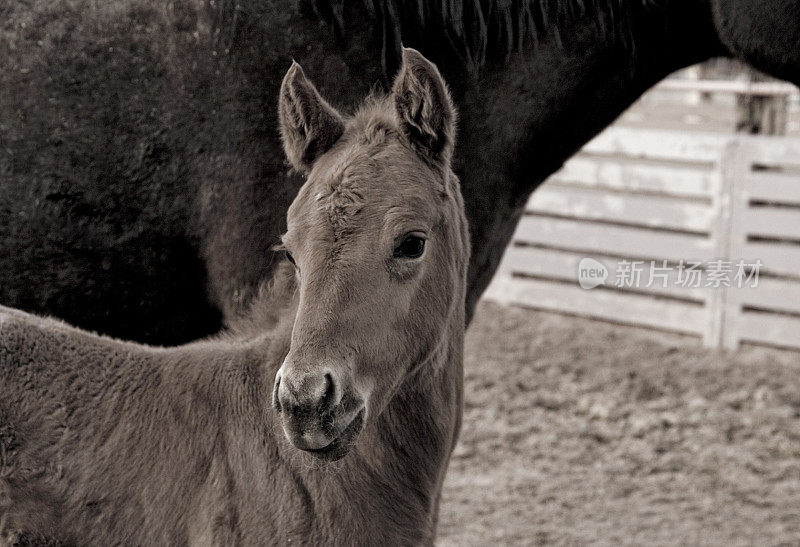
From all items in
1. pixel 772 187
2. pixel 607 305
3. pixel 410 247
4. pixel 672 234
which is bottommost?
pixel 607 305

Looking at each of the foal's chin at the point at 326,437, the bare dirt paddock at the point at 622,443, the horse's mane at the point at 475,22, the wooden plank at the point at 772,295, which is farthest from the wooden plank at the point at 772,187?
the foal's chin at the point at 326,437

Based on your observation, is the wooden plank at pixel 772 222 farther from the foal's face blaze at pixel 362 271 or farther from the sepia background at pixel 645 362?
the foal's face blaze at pixel 362 271

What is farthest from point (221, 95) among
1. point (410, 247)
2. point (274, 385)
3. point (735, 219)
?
point (735, 219)

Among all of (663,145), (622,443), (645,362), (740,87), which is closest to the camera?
(622,443)

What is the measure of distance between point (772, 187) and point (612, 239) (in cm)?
130

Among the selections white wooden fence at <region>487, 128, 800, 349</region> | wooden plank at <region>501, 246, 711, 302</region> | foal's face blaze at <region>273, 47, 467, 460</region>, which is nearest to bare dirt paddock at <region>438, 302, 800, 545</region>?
white wooden fence at <region>487, 128, 800, 349</region>

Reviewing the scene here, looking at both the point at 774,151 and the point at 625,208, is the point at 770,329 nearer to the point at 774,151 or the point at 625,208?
the point at 774,151

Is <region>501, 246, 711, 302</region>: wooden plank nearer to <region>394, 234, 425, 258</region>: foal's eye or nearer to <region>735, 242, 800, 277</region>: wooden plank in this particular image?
<region>735, 242, 800, 277</region>: wooden plank

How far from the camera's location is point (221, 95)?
2729 millimetres

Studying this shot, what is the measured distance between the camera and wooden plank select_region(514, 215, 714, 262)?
6910 mm

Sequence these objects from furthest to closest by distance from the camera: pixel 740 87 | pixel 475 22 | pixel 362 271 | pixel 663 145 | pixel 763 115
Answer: pixel 740 87 → pixel 763 115 → pixel 663 145 → pixel 475 22 → pixel 362 271

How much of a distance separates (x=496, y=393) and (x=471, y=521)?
155 cm

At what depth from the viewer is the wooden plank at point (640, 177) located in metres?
6.85

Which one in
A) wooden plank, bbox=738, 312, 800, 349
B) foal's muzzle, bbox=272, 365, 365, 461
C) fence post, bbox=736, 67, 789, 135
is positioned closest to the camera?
foal's muzzle, bbox=272, 365, 365, 461
